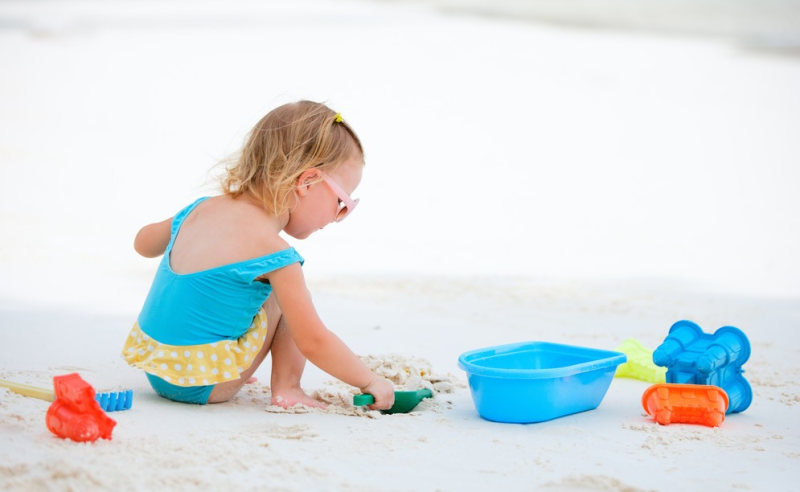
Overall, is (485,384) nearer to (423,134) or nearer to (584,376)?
(584,376)

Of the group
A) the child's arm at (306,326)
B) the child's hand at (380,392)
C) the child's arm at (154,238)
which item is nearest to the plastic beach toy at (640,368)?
the child's hand at (380,392)

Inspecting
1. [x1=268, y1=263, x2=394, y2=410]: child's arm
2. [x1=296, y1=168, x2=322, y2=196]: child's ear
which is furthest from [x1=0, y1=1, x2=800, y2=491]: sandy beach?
[x1=296, y1=168, x2=322, y2=196]: child's ear

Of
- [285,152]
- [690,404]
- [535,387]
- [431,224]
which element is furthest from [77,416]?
[431,224]

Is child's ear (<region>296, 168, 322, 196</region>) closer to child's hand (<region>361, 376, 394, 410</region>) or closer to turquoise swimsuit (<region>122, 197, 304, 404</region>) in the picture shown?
turquoise swimsuit (<region>122, 197, 304, 404</region>)

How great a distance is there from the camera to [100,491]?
4.92 feet

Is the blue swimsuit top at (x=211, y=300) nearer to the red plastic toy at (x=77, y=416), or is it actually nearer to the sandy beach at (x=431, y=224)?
the sandy beach at (x=431, y=224)

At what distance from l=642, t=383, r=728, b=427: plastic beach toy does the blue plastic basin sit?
156mm

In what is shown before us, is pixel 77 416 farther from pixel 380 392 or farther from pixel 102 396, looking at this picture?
pixel 380 392

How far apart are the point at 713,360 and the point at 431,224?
3.87m

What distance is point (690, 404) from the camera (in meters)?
2.22

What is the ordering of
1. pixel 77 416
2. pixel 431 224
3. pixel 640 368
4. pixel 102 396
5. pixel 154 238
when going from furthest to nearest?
pixel 431 224, pixel 640 368, pixel 154 238, pixel 102 396, pixel 77 416

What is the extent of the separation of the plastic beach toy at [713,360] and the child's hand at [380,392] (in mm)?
742

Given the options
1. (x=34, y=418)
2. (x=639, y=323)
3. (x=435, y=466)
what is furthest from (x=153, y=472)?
(x=639, y=323)

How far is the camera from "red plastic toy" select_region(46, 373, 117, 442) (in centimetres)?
174
